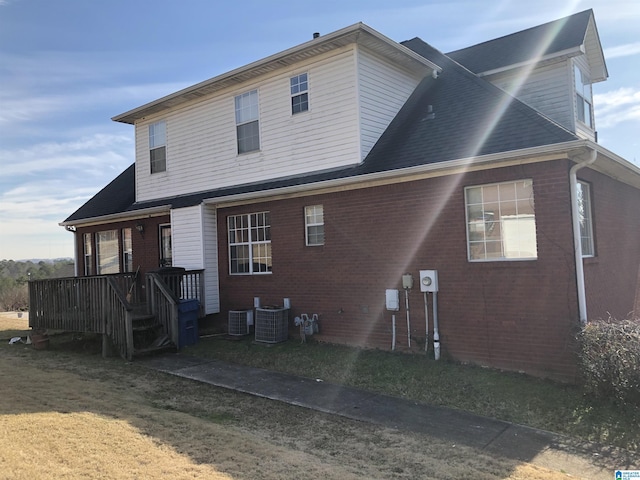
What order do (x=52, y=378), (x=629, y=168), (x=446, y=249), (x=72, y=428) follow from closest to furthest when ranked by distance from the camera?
(x=72, y=428) < (x=52, y=378) < (x=446, y=249) < (x=629, y=168)

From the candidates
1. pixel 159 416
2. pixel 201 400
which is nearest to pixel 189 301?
pixel 201 400

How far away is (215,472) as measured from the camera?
4.30 metres

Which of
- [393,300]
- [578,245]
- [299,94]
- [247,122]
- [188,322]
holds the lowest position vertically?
[188,322]

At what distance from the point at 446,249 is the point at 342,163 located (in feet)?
10.3

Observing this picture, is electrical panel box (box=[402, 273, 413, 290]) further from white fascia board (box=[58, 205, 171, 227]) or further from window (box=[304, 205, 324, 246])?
white fascia board (box=[58, 205, 171, 227])

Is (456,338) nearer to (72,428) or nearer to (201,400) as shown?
(201,400)

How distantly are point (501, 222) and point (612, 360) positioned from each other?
2.75 metres

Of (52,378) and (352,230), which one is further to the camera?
(352,230)

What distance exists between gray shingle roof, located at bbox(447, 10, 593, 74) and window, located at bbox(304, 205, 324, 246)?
5.29 meters

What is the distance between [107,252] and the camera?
16359mm

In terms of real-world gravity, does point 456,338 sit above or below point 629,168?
below

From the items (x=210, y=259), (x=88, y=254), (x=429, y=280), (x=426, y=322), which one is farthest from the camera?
(x=88, y=254)

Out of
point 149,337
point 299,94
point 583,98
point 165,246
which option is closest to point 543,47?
point 583,98

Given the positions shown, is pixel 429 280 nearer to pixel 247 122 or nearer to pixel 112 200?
pixel 247 122
